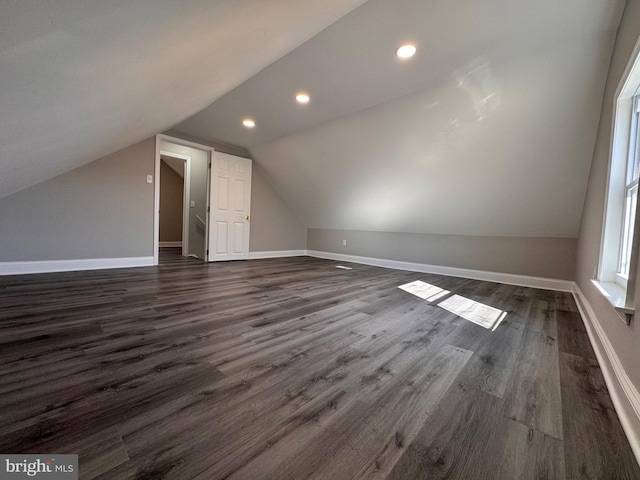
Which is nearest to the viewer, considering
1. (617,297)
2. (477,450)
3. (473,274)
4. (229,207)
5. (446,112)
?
(477,450)

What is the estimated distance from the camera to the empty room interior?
2.93ft

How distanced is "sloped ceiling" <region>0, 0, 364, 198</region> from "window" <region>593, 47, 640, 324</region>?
6.72 feet

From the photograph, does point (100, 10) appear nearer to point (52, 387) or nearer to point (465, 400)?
point (52, 387)

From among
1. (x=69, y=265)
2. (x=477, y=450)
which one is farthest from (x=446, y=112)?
(x=69, y=265)

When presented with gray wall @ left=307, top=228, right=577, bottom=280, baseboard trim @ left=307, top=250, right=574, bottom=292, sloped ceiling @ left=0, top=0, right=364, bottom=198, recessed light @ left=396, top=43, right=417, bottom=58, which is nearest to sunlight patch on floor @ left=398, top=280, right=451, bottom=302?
baseboard trim @ left=307, top=250, right=574, bottom=292

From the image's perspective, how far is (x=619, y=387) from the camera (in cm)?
117

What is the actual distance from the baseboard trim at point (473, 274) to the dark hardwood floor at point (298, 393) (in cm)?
176

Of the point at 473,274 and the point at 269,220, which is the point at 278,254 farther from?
the point at 473,274

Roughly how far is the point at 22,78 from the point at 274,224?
5008 mm

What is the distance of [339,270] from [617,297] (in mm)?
3483

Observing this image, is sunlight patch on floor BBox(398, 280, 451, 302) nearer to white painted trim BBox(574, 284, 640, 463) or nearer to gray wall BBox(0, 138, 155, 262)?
white painted trim BBox(574, 284, 640, 463)

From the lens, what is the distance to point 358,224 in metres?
5.68

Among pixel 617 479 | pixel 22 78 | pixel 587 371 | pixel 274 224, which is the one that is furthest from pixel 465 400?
pixel 274 224

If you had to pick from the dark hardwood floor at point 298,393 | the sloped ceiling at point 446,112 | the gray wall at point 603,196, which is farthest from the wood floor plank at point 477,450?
the sloped ceiling at point 446,112
